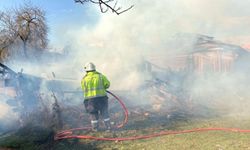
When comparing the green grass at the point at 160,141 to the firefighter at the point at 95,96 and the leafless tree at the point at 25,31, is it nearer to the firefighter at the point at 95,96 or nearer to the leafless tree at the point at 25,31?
the firefighter at the point at 95,96

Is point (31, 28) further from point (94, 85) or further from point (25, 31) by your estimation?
point (94, 85)

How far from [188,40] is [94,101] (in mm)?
19411

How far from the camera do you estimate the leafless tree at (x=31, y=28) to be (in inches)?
1126

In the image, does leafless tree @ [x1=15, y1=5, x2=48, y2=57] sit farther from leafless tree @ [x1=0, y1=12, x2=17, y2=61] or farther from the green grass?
the green grass

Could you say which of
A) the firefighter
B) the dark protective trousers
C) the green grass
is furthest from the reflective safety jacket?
the green grass

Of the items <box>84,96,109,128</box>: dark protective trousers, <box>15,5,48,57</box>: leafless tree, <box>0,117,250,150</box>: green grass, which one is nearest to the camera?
<box>0,117,250,150</box>: green grass

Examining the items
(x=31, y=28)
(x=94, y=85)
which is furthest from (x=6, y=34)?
(x=94, y=85)

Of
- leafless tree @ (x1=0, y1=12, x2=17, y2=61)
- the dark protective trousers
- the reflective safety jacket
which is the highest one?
leafless tree @ (x1=0, y1=12, x2=17, y2=61)

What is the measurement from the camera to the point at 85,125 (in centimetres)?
1055

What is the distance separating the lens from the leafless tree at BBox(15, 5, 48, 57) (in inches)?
1126

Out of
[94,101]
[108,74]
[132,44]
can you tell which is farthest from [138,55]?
[94,101]

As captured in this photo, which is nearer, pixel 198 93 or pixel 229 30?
pixel 198 93

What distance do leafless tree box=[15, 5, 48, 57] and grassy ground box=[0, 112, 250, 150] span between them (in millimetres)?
20159

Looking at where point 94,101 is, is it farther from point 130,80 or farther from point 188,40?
point 188,40
